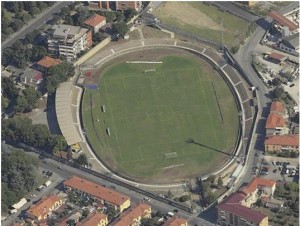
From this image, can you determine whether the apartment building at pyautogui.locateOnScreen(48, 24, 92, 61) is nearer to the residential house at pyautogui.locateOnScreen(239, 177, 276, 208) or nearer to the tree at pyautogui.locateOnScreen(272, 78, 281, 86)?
the tree at pyautogui.locateOnScreen(272, 78, 281, 86)

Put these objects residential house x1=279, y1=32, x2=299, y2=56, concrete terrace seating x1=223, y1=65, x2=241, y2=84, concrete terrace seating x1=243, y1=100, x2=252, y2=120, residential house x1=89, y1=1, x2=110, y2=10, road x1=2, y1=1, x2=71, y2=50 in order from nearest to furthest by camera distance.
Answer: concrete terrace seating x1=243, y1=100, x2=252, y2=120
concrete terrace seating x1=223, y1=65, x2=241, y2=84
residential house x1=279, y1=32, x2=299, y2=56
road x1=2, y1=1, x2=71, y2=50
residential house x1=89, y1=1, x2=110, y2=10

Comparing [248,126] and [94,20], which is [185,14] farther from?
[248,126]

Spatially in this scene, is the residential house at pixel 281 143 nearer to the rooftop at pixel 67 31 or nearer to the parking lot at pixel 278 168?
the parking lot at pixel 278 168

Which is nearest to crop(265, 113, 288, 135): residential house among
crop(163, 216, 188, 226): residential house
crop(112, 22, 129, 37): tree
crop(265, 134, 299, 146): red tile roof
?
crop(265, 134, 299, 146): red tile roof

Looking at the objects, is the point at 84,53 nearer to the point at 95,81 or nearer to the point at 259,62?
the point at 95,81

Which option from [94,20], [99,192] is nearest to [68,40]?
[94,20]

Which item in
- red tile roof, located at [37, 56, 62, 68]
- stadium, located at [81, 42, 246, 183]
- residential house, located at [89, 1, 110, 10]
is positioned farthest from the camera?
residential house, located at [89, 1, 110, 10]
